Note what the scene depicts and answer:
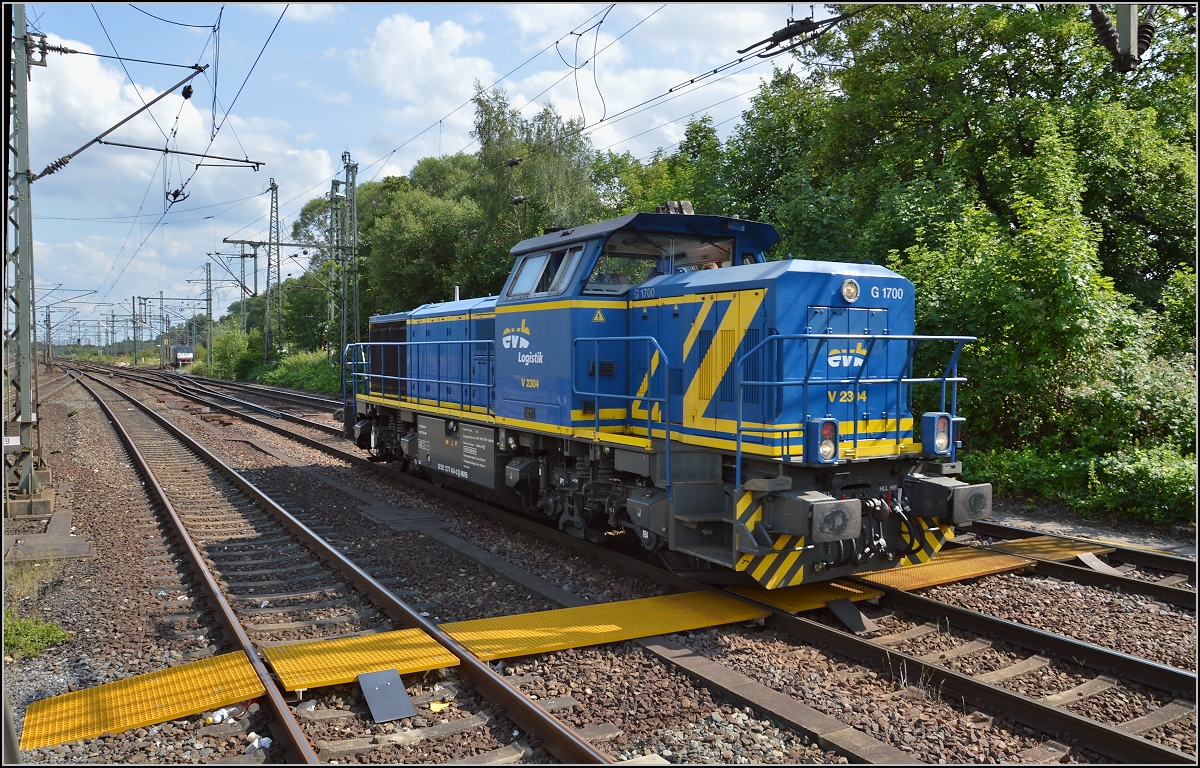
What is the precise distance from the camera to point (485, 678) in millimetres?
5129

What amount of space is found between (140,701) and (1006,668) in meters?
5.65

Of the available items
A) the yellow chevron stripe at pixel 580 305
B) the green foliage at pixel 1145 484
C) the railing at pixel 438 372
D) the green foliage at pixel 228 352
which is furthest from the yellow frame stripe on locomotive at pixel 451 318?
the green foliage at pixel 228 352

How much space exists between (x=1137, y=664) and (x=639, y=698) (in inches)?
130

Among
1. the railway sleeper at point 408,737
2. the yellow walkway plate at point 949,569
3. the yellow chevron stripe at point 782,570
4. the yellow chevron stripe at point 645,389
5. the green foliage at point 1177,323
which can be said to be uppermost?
the green foliage at point 1177,323

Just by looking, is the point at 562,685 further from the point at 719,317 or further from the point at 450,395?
the point at 450,395

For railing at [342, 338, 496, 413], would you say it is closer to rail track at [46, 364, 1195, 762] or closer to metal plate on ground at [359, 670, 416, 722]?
metal plate on ground at [359, 670, 416, 722]

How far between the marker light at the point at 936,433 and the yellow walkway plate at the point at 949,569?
1192 mm

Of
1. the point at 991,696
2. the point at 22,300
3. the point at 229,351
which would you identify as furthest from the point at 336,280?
the point at 991,696

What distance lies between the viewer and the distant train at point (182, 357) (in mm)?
72125

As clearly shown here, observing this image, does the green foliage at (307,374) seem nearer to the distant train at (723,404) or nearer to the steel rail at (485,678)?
the steel rail at (485,678)

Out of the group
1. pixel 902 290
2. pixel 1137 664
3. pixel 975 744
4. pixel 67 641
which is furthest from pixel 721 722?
pixel 67 641

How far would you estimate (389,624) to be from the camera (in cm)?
644

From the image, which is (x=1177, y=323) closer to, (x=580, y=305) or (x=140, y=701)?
(x=580, y=305)

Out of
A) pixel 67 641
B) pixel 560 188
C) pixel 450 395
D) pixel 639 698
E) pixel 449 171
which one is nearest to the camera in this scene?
pixel 639 698
